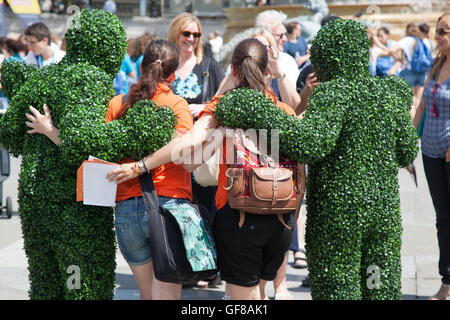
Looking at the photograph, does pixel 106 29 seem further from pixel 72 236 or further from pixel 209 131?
pixel 72 236

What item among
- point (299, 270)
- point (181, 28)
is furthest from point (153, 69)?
point (299, 270)

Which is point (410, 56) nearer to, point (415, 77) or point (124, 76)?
point (415, 77)

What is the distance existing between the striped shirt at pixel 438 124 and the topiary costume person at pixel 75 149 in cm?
220

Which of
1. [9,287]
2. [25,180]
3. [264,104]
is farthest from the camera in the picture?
[9,287]

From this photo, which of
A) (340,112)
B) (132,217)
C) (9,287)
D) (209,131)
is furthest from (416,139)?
(9,287)

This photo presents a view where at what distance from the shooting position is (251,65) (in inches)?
145

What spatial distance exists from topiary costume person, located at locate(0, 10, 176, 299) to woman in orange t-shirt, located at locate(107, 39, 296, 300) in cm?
11

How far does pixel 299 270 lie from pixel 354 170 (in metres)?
2.44

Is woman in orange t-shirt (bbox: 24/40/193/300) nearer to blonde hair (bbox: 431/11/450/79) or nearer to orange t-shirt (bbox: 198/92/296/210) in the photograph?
orange t-shirt (bbox: 198/92/296/210)

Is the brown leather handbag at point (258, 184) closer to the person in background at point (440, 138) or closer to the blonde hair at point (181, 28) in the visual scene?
the person in background at point (440, 138)

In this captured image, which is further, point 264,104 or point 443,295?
point 443,295

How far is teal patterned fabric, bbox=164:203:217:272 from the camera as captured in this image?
3.56 meters

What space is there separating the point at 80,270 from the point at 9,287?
2.08 meters

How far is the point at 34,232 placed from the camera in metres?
3.78
